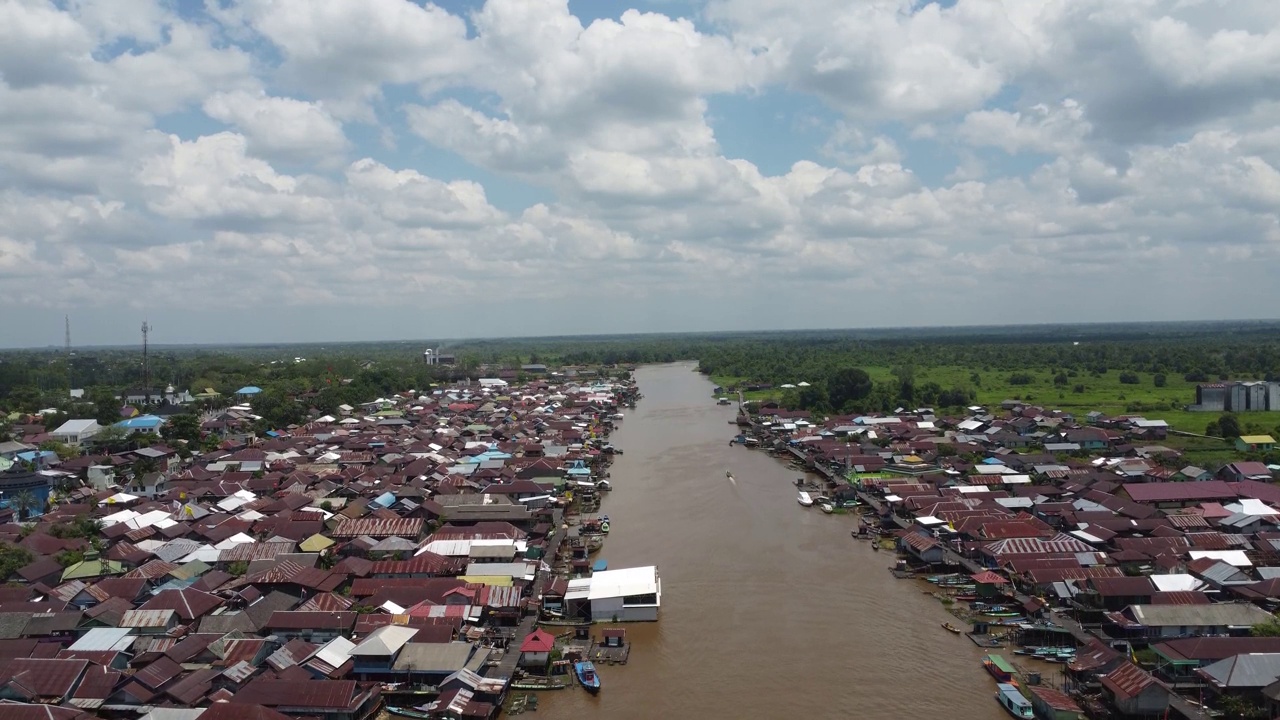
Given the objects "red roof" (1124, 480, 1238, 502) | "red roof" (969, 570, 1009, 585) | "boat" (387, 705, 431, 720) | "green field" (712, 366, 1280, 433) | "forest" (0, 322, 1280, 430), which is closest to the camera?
"boat" (387, 705, 431, 720)

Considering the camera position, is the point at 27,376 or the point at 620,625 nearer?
the point at 620,625

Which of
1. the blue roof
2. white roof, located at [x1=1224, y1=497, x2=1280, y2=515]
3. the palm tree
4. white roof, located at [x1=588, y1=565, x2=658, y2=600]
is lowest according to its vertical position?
white roof, located at [x1=588, y1=565, x2=658, y2=600]

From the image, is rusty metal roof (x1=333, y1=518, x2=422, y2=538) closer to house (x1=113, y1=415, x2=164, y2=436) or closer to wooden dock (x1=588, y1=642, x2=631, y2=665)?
wooden dock (x1=588, y1=642, x2=631, y2=665)

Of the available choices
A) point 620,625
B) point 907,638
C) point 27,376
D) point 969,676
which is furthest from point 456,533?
point 27,376

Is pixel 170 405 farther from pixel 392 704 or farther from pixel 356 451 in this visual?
pixel 392 704

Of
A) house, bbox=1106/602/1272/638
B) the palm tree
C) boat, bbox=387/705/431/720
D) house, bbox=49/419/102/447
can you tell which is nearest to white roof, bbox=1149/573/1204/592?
house, bbox=1106/602/1272/638

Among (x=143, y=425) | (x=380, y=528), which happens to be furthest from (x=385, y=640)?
(x=143, y=425)

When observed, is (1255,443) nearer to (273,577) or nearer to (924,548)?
(924,548)
